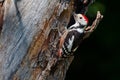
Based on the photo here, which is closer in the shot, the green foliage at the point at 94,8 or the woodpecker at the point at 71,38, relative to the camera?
the woodpecker at the point at 71,38

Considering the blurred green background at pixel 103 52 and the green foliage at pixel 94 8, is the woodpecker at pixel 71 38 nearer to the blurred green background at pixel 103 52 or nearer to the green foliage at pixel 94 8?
the green foliage at pixel 94 8

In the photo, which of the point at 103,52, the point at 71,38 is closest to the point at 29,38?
the point at 71,38

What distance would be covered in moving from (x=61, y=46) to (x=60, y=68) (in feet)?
0.51

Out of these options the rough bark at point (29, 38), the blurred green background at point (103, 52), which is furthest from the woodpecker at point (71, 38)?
the blurred green background at point (103, 52)

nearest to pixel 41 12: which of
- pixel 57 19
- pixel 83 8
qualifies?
pixel 57 19

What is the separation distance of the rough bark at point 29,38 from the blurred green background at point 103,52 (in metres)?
1.86

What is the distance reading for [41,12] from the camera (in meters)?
3.28

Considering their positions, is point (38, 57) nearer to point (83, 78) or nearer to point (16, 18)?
point (16, 18)

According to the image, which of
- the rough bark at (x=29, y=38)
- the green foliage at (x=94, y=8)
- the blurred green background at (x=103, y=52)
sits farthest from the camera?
the blurred green background at (x=103, y=52)

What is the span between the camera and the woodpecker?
333 centimetres

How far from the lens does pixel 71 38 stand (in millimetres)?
3424

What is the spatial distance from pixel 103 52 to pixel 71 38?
2.03 meters

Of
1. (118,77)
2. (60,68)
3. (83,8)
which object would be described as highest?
(83,8)

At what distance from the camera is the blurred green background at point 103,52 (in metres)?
5.27
